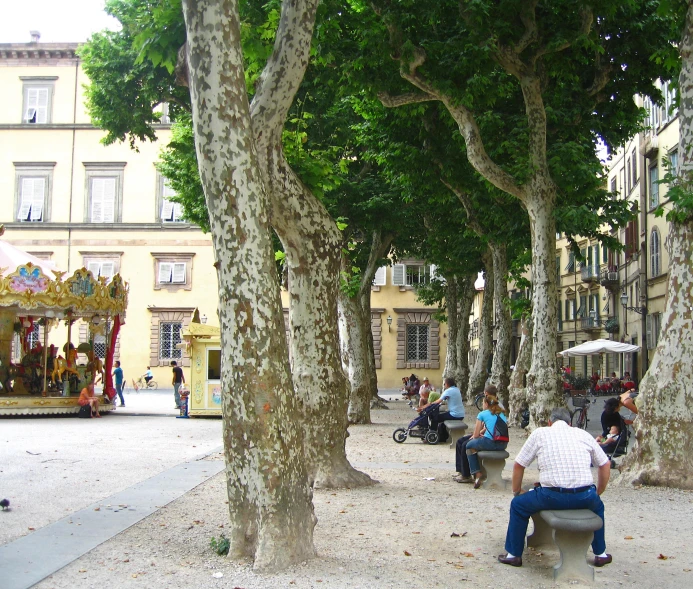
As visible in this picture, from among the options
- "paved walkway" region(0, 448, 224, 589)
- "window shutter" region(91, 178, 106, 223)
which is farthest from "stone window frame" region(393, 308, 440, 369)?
"paved walkway" region(0, 448, 224, 589)


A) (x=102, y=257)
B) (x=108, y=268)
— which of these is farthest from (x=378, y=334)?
(x=102, y=257)

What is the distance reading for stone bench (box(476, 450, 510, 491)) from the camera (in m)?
11.8

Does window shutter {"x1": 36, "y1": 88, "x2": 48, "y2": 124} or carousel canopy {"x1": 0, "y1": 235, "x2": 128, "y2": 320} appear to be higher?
window shutter {"x1": 36, "y1": 88, "x2": 48, "y2": 124}

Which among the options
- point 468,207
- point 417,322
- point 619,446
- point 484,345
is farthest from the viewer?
point 417,322

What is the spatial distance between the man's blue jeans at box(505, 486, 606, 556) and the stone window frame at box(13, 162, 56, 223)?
46.9 metres

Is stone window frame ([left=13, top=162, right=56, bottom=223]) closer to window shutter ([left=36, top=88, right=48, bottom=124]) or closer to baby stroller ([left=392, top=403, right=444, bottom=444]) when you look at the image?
window shutter ([left=36, top=88, right=48, bottom=124])

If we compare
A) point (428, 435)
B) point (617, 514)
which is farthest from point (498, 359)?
point (617, 514)

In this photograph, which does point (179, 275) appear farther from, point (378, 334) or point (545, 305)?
point (545, 305)

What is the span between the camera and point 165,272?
49.9 metres

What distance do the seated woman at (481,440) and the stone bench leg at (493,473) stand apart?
0.16 meters

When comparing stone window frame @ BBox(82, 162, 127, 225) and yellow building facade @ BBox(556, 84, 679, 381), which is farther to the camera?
stone window frame @ BBox(82, 162, 127, 225)

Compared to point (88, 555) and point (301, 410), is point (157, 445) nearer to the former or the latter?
point (301, 410)

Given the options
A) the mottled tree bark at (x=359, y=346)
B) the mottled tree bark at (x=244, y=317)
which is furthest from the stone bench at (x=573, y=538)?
the mottled tree bark at (x=359, y=346)

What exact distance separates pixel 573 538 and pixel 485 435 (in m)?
5.10
